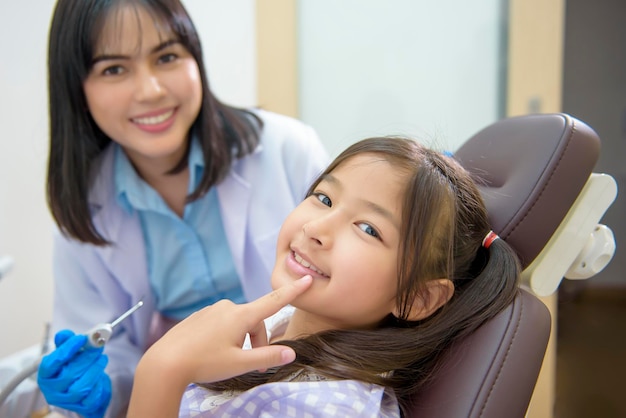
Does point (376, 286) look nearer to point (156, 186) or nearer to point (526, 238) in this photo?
point (526, 238)

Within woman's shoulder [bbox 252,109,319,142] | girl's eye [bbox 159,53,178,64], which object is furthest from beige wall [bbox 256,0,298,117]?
girl's eye [bbox 159,53,178,64]

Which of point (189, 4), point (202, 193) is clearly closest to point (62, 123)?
point (202, 193)

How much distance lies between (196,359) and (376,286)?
0.27 metres

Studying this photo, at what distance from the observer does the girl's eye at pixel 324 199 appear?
86 centimetres

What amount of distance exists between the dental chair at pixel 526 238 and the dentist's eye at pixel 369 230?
0.19 m

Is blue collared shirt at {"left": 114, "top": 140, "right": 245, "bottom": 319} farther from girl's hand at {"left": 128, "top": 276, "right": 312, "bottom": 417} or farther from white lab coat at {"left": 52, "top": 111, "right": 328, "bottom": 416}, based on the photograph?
girl's hand at {"left": 128, "top": 276, "right": 312, "bottom": 417}

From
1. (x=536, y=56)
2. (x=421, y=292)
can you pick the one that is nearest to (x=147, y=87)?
(x=421, y=292)

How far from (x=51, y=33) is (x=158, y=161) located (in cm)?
36

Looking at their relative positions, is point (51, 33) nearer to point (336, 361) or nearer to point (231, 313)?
point (231, 313)

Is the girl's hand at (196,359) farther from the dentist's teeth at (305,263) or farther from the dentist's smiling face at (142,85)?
the dentist's smiling face at (142,85)

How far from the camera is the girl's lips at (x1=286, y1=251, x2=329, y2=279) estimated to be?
2.62 feet

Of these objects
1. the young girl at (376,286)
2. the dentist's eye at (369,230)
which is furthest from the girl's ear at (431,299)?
the dentist's eye at (369,230)

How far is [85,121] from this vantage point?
126 centimetres

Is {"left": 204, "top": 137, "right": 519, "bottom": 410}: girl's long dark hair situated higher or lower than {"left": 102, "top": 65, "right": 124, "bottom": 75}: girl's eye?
lower
